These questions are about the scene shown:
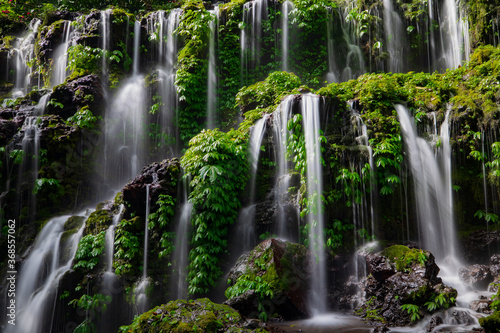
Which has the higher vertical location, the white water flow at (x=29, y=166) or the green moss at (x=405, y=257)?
the white water flow at (x=29, y=166)

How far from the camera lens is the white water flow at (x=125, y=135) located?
10711mm

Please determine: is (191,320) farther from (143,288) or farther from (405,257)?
(405,257)

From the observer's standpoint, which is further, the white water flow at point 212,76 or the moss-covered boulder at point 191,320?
the white water flow at point 212,76

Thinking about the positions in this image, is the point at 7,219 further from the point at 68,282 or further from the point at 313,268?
the point at 313,268

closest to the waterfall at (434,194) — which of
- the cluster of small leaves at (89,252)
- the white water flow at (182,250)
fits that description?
the white water flow at (182,250)

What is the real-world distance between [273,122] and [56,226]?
236 inches

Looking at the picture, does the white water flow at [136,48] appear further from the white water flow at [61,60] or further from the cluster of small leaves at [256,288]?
the cluster of small leaves at [256,288]

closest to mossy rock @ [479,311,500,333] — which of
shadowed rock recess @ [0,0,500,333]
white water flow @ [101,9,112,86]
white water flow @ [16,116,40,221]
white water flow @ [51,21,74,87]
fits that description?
shadowed rock recess @ [0,0,500,333]

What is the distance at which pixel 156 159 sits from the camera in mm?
11195

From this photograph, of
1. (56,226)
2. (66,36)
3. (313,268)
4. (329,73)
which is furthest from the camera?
(66,36)

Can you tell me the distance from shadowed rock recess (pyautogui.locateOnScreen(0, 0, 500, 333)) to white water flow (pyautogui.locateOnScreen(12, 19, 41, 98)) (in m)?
2.99

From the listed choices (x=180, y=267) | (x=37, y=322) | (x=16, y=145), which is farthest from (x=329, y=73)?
(x=37, y=322)

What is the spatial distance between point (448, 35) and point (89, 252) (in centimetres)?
1277

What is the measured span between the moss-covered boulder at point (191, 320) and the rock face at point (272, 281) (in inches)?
31.8
